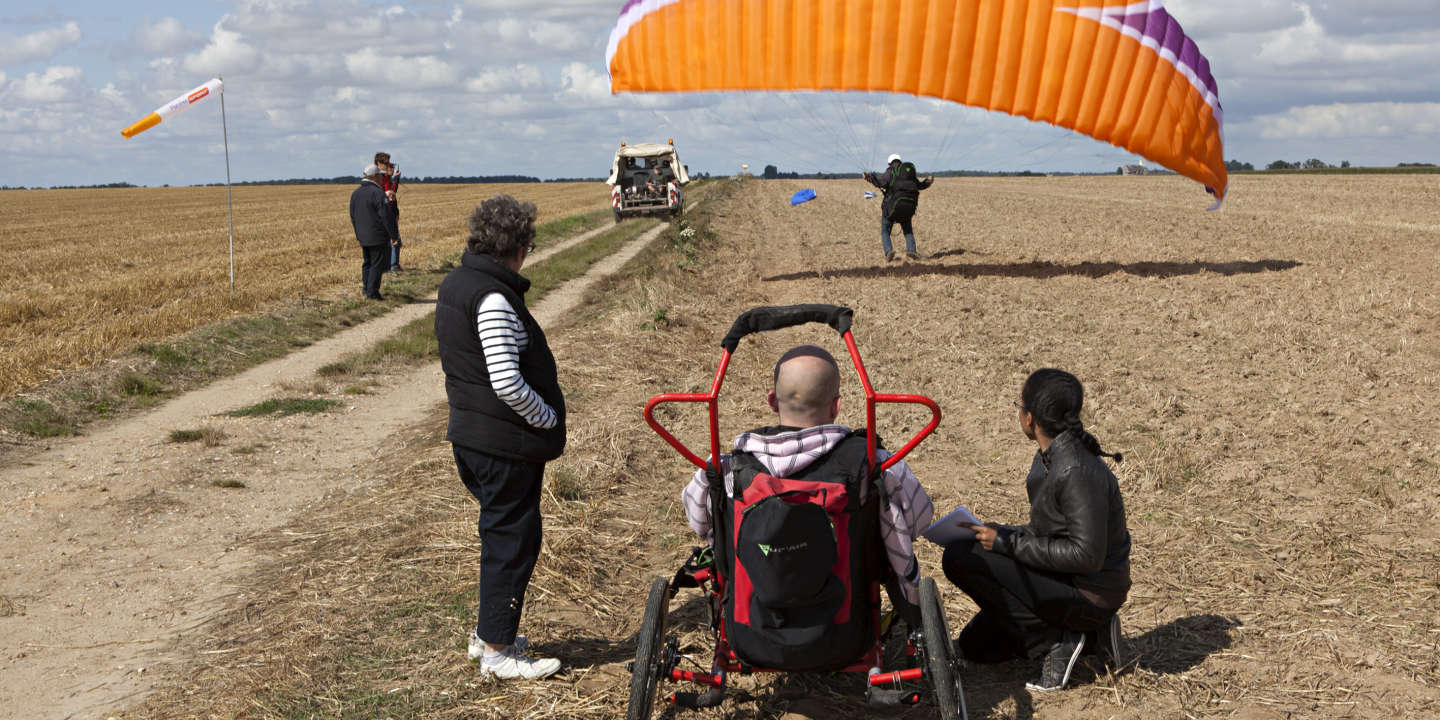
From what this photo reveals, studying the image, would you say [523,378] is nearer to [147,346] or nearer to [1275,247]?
[147,346]

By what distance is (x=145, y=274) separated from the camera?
730 inches

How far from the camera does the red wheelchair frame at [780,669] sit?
3078mm

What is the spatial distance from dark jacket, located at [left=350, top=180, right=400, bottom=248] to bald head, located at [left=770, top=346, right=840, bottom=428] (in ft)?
39.3

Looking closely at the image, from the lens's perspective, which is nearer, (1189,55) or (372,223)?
(1189,55)

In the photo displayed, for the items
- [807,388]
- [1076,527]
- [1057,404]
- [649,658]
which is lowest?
[649,658]

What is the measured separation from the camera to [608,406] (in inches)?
324

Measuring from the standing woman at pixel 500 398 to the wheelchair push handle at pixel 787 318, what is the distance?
756 millimetres

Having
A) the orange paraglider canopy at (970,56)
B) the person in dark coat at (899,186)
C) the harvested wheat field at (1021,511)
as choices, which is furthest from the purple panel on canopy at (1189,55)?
the person in dark coat at (899,186)

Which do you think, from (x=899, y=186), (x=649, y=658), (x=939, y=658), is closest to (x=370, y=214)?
(x=899, y=186)

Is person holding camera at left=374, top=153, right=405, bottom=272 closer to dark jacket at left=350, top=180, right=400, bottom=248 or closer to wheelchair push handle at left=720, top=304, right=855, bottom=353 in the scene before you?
dark jacket at left=350, top=180, right=400, bottom=248

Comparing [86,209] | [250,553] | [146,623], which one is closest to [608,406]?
[250,553]

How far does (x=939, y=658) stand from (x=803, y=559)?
1.89 feet

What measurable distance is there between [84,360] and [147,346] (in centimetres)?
63

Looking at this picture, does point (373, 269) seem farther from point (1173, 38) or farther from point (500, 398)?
point (500, 398)
